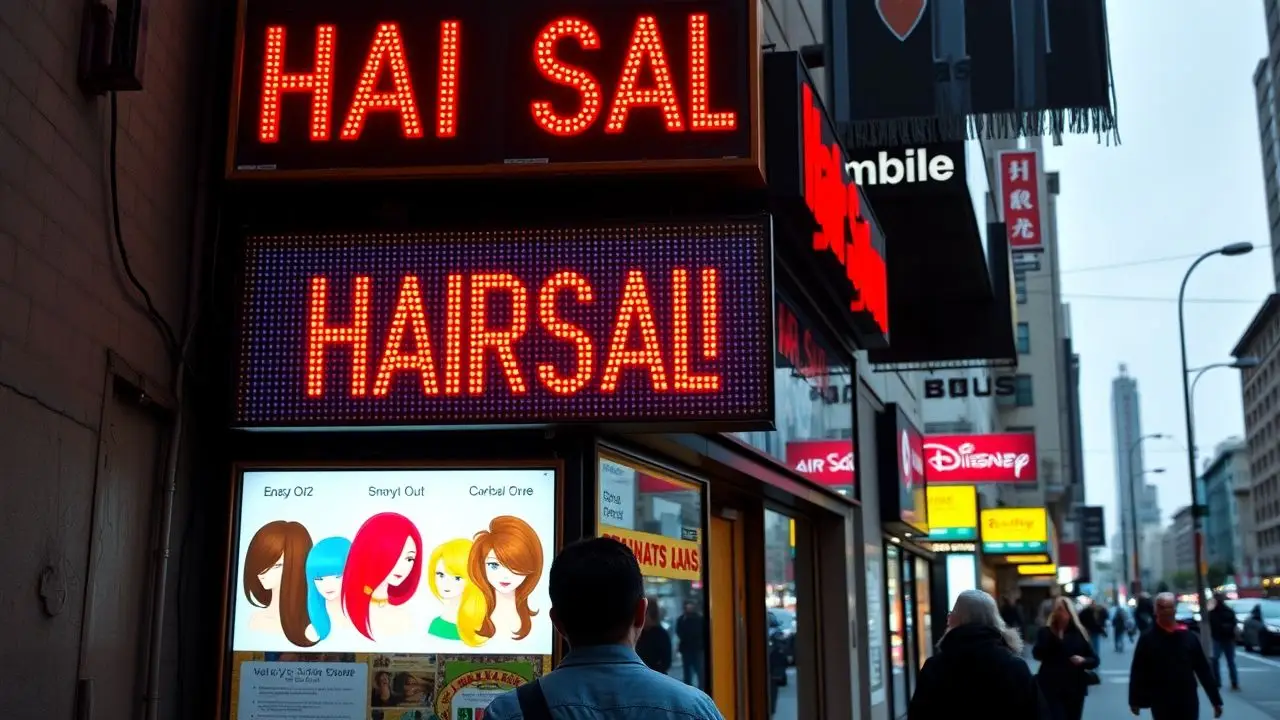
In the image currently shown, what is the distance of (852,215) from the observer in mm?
8781

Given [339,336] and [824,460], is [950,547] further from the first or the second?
[339,336]

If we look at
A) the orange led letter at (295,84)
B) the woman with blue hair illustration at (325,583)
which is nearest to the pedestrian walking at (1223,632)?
the woman with blue hair illustration at (325,583)

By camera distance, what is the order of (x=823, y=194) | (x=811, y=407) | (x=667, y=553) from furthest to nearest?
(x=811, y=407)
(x=823, y=194)
(x=667, y=553)

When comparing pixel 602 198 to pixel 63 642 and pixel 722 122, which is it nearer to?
pixel 722 122

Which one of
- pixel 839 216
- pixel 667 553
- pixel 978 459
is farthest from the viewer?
pixel 978 459

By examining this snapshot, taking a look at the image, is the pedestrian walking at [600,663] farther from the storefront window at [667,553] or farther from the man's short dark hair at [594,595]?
the storefront window at [667,553]

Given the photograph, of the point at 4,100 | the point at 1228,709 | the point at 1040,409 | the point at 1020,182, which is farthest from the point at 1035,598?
the point at 4,100

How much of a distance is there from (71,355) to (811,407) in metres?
6.53

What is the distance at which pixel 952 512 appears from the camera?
22125mm

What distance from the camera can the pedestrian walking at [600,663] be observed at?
8.38ft

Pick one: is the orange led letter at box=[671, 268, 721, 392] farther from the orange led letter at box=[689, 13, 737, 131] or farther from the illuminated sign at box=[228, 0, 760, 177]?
the orange led letter at box=[689, 13, 737, 131]

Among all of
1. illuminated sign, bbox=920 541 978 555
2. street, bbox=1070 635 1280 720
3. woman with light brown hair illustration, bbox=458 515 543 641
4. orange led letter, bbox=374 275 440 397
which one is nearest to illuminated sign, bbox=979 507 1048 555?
street, bbox=1070 635 1280 720

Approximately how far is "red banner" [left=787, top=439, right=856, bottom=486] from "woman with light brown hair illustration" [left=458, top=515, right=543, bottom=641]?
3.96m

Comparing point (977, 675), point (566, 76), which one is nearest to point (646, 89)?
point (566, 76)
